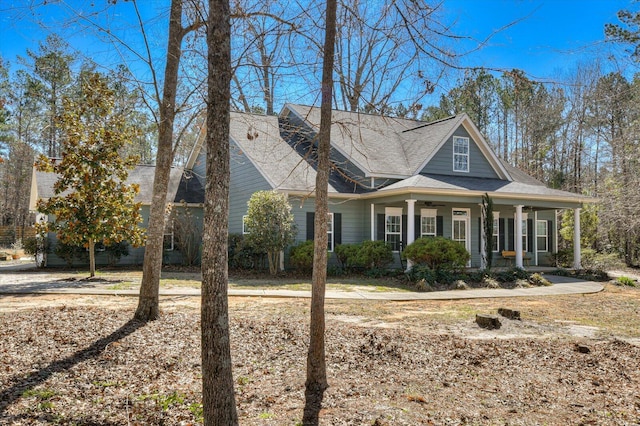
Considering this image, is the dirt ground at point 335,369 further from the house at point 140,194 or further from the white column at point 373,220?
the house at point 140,194

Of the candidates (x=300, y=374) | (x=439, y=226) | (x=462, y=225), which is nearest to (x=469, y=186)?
(x=439, y=226)

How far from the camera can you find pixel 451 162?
21.0 metres

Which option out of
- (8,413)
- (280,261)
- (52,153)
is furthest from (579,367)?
(52,153)

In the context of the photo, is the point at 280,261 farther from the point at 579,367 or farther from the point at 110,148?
the point at 579,367

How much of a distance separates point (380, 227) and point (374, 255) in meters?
2.30

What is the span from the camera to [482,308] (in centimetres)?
1145

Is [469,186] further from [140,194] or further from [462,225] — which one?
[140,194]

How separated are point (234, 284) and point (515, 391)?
1008 cm

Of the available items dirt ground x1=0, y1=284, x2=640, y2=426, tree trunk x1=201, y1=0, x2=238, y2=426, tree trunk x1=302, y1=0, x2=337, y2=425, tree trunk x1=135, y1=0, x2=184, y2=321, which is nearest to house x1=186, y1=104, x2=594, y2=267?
dirt ground x1=0, y1=284, x2=640, y2=426

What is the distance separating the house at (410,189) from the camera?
18.4 m

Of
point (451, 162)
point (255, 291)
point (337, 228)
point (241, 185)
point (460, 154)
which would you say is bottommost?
point (255, 291)

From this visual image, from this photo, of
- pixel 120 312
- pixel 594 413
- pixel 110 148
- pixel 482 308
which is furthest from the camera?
pixel 110 148

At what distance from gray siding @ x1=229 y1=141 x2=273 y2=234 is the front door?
8010mm

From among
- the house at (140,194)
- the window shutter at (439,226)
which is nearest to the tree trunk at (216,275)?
the house at (140,194)
